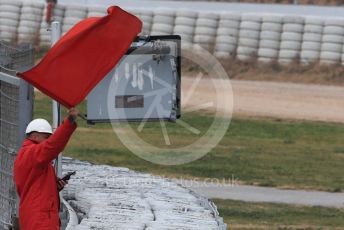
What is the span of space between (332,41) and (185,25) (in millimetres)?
4036

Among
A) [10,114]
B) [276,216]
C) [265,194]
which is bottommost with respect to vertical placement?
[265,194]

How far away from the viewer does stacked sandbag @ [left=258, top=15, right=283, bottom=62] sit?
102ft

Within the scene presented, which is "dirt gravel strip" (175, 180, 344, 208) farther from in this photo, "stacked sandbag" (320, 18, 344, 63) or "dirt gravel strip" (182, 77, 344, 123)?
"stacked sandbag" (320, 18, 344, 63)

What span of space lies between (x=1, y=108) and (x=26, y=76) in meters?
2.91

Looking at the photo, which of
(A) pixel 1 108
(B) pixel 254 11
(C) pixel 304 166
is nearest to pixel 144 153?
(C) pixel 304 166

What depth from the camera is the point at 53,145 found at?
8750mm

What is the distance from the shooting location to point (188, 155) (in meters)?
20.5

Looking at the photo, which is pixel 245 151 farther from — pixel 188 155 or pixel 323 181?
pixel 323 181

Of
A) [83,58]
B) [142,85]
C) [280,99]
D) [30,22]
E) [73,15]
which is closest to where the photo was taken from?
[83,58]

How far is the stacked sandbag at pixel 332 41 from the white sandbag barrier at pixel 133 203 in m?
17.7

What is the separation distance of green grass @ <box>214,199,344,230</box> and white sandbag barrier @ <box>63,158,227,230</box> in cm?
226

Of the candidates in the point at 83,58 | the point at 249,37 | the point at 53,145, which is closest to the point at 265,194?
the point at 83,58

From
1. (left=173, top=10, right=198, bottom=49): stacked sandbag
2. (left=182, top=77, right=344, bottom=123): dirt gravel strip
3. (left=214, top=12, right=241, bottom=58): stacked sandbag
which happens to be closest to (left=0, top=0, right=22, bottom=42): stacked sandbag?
(left=173, top=10, right=198, bottom=49): stacked sandbag

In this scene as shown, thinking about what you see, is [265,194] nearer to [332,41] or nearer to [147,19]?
[332,41]
